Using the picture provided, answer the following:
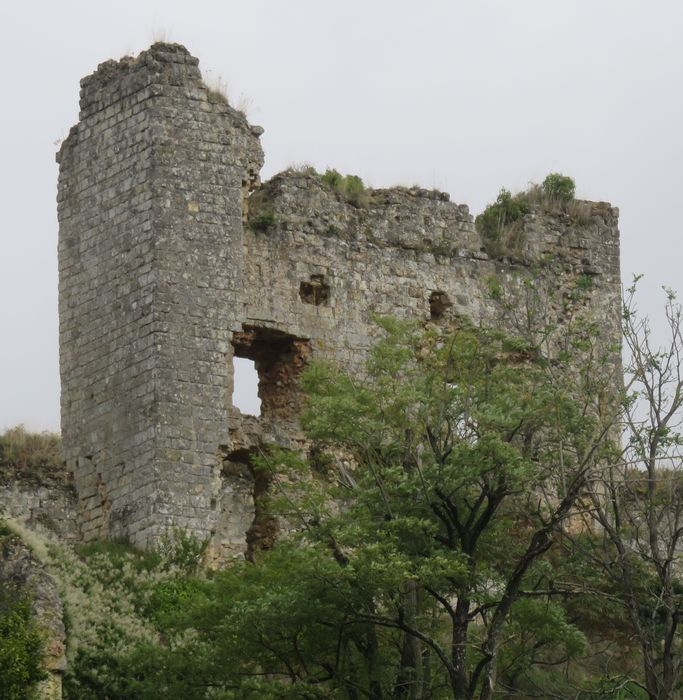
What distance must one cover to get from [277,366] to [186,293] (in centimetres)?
191

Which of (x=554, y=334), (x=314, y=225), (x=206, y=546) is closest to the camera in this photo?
(x=206, y=546)

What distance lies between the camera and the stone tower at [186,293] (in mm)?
28875

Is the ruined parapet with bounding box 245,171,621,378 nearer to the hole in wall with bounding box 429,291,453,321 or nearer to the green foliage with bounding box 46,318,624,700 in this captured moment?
the hole in wall with bounding box 429,291,453,321

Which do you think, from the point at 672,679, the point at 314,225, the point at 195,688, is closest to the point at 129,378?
the point at 314,225

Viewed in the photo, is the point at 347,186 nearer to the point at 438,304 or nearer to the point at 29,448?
the point at 438,304

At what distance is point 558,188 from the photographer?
34.2m

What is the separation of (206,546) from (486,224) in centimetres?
710

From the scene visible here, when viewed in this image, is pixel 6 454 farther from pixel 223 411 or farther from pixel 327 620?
pixel 327 620

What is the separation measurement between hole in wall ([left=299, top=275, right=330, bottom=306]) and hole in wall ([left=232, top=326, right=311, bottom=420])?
1.86ft

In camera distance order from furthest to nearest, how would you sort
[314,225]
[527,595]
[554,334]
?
[554,334]
[314,225]
[527,595]

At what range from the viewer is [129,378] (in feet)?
95.7

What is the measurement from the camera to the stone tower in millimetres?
28875

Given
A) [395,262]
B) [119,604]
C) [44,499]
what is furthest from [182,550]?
[395,262]

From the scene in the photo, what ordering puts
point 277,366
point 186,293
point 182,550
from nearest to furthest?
point 182,550, point 186,293, point 277,366
